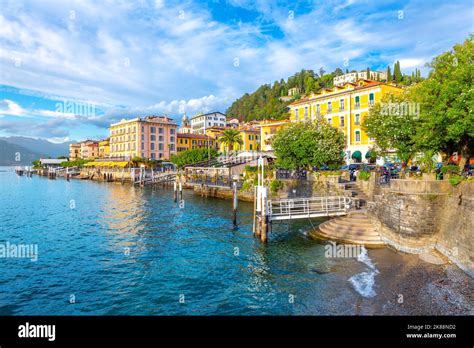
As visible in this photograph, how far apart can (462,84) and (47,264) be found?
26598 millimetres

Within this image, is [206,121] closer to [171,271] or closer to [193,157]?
[193,157]

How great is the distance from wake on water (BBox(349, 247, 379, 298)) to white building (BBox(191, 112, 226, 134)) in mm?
124504

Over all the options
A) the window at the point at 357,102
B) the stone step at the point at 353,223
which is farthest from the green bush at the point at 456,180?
the window at the point at 357,102

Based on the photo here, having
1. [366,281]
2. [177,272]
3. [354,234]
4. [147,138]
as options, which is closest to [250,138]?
[147,138]

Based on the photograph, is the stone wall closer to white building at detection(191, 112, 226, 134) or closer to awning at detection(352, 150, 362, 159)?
awning at detection(352, 150, 362, 159)

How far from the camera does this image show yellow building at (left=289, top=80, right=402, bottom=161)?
50.0 metres

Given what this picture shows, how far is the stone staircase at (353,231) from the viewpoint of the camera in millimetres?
21531

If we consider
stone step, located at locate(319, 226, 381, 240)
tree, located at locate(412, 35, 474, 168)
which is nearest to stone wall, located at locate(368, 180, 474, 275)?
stone step, located at locate(319, 226, 381, 240)

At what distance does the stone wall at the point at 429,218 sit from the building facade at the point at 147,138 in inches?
3724

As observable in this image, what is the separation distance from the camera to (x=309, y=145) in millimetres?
38188

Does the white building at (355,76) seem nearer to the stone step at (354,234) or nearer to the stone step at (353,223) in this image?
the stone step at (353,223)

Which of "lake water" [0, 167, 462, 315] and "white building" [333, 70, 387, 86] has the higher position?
"white building" [333, 70, 387, 86]
